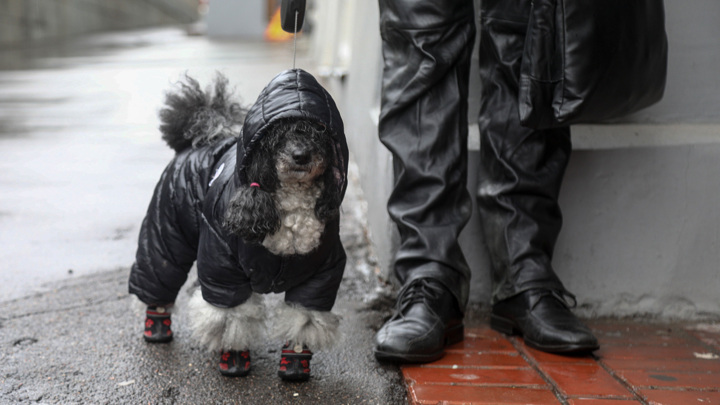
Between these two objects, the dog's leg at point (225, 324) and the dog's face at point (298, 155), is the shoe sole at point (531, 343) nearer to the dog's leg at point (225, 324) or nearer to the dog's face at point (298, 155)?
the dog's leg at point (225, 324)

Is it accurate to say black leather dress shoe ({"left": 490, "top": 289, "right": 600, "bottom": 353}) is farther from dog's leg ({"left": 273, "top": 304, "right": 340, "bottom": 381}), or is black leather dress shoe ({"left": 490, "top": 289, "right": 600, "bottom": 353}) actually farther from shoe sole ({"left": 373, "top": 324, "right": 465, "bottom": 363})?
dog's leg ({"left": 273, "top": 304, "right": 340, "bottom": 381})

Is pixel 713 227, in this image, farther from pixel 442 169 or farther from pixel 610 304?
pixel 442 169

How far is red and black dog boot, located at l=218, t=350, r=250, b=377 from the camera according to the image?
250 centimetres

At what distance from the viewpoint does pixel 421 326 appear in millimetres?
2637

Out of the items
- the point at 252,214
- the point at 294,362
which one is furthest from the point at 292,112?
the point at 294,362

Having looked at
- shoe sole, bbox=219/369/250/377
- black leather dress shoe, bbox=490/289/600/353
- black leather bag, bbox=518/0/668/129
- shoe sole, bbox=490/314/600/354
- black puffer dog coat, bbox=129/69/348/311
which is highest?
black leather bag, bbox=518/0/668/129

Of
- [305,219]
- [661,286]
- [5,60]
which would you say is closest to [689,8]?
[661,286]

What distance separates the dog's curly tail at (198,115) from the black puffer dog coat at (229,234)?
6cm

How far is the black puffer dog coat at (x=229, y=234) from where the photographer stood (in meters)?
2.14

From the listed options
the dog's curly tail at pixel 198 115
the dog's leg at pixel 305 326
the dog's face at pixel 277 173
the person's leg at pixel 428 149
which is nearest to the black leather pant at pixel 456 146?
the person's leg at pixel 428 149

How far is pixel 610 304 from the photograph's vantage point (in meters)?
3.21

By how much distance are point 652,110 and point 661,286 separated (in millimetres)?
714

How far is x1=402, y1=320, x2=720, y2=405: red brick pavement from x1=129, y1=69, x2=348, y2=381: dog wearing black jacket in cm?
42

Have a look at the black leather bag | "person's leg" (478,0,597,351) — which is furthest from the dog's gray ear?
"person's leg" (478,0,597,351)
